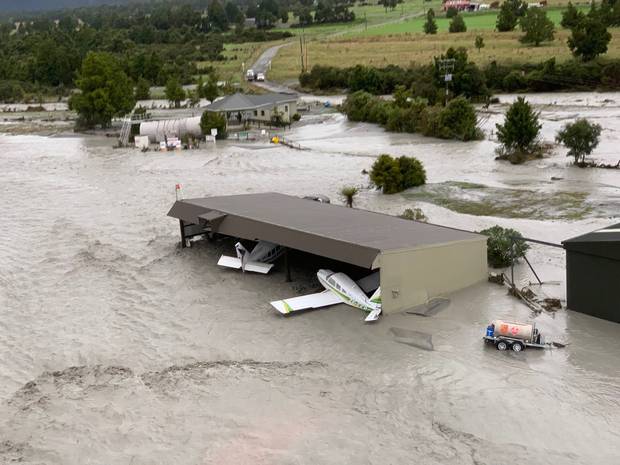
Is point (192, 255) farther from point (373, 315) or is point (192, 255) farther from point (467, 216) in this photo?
point (467, 216)

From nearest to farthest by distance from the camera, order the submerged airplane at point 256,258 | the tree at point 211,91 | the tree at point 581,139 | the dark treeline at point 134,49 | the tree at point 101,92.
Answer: the submerged airplane at point 256,258 → the tree at point 581,139 → the tree at point 101,92 → the tree at point 211,91 → the dark treeline at point 134,49

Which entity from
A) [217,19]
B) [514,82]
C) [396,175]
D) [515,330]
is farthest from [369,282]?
[217,19]

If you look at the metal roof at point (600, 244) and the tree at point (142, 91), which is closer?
the metal roof at point (600, 244)

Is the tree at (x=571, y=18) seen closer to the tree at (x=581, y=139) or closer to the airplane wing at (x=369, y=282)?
the tree at (x=581, y=139)

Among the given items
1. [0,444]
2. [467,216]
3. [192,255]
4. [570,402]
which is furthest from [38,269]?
[570,402]

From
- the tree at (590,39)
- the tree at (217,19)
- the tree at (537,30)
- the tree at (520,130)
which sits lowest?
the tree at (520,130)

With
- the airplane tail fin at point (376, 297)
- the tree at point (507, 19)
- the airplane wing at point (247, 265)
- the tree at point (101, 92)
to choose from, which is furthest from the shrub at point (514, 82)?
the airplane tail fin at point (376, 297)

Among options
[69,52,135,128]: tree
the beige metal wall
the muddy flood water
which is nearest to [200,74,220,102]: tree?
[69,52,135,128]: tree
